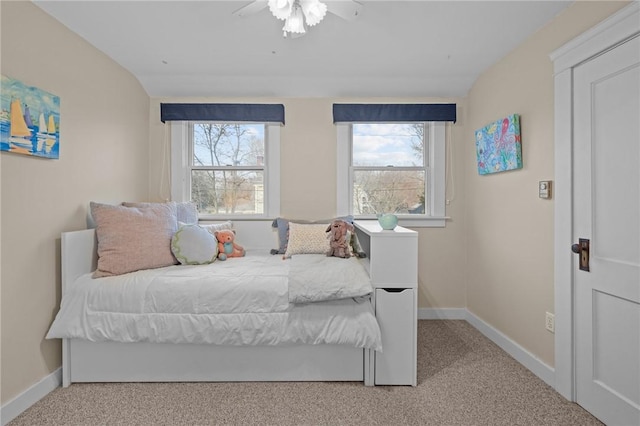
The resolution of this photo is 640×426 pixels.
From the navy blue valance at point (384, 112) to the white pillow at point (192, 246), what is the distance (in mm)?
1609

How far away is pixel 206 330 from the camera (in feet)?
6.31

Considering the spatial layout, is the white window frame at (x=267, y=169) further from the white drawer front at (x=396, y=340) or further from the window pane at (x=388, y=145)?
the white drawer front at (x=396, y=340)

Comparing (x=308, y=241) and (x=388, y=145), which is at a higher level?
(x=388, y=145)

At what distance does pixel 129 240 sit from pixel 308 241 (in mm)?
1306

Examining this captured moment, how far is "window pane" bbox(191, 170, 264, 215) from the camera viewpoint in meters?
3.20

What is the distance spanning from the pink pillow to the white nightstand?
1.48 m

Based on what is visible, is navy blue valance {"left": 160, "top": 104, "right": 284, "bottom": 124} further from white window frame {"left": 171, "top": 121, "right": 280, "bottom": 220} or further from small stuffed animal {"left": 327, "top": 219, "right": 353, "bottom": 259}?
small stuffed animal {"left": 327, "top": 219, "right": 353, "bottom": 259}

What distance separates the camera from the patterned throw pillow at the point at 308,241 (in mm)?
2701

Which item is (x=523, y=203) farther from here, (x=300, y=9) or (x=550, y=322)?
(x=300, y=9)

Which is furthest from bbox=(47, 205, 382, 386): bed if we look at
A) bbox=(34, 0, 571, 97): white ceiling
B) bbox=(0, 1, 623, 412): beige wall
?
bbox=(34, 0, 571, 97): white ceiling

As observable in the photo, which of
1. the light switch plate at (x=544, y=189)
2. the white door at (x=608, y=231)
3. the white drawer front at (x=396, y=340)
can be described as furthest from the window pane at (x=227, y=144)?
the white door at (x=608, y=231)

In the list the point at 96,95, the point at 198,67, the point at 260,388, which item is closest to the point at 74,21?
the point at 96,95

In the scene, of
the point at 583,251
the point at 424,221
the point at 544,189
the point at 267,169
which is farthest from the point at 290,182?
the point at 583,251

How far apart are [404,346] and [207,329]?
1196 millimetres
